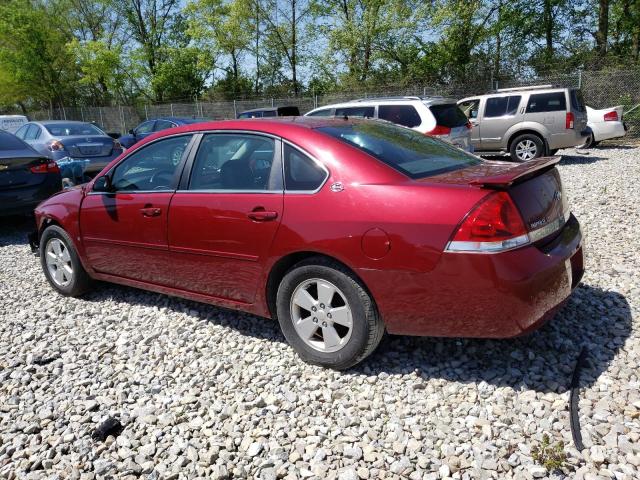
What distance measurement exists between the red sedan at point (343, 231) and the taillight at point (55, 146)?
279 inches

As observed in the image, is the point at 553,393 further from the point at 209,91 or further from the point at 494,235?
the point at 209,91

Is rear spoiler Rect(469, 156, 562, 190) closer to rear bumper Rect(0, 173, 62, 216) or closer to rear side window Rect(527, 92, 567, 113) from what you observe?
rear bumper Rect(0, 173, 62, 216)

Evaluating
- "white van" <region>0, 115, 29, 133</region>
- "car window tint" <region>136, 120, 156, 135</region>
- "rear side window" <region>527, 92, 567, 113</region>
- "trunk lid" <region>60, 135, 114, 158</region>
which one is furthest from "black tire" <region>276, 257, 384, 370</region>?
"white van" <region>0, 115, 29, 133</region>

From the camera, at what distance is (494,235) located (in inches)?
105

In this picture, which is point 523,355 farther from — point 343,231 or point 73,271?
point 73,271

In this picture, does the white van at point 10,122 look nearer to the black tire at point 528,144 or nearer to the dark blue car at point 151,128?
the dark blue car at point 151,128

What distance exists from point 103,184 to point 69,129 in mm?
7799

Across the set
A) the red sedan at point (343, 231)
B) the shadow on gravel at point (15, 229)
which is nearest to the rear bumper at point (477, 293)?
the red sedan at point (343, 231)

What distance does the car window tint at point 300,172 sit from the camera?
10.5ft

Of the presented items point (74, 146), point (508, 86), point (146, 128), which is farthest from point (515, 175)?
point (508, 86)

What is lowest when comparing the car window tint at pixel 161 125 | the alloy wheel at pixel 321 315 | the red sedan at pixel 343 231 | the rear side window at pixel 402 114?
the alloy wheel at pixel 321 315

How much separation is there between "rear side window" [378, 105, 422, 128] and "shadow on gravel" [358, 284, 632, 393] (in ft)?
21.5

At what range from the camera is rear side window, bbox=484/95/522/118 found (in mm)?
12867

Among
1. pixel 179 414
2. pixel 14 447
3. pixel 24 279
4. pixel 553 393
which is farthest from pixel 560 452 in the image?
pixel 24 279
